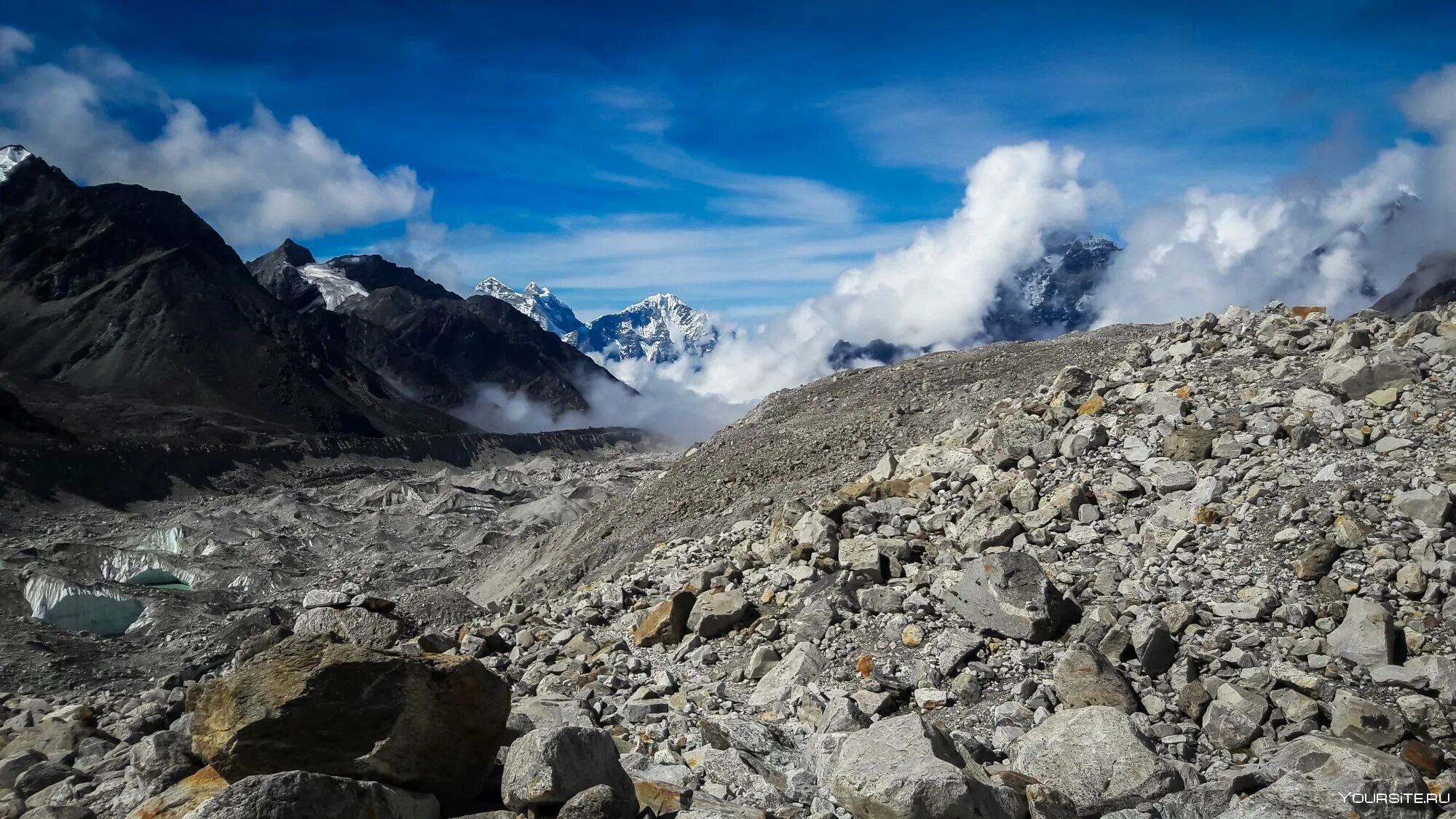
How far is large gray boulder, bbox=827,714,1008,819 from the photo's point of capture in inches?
195

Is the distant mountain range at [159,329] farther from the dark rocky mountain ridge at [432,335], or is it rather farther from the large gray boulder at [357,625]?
the large gray boulder at [357,625]

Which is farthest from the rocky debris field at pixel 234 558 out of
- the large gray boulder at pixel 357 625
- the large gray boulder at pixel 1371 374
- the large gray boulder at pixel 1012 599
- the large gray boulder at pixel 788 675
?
the large gray boulder at pixel 1371 374

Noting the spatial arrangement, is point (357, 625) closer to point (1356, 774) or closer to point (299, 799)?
point (299, 799)

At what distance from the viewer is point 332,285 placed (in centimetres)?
17738

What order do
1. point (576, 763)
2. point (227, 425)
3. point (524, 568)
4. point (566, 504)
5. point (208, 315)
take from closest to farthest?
point (576, 763) < point (524, 568) < point (566, 504) < point (227, 425) < point (208, 315)

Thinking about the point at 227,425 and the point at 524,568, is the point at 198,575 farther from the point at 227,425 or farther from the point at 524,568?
the point at 227,425

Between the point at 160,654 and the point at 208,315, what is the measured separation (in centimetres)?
9321

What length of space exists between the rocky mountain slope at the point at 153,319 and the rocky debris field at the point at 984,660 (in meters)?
87.3

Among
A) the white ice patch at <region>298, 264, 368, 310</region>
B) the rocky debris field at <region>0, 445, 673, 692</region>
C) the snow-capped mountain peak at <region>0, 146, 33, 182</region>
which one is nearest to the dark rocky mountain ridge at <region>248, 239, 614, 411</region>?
the white ice patch at <region>298, 264, 368, 310</region>

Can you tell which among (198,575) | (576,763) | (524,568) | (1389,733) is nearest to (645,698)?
(576,763)

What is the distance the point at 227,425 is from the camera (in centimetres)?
7731

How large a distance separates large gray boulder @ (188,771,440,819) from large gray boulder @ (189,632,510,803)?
1.53 feet

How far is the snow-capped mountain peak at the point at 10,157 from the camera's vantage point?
349 ft

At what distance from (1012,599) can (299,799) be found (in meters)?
6.37
